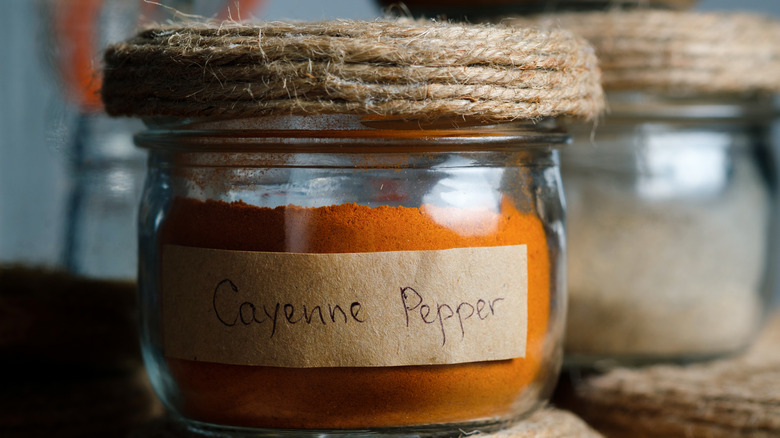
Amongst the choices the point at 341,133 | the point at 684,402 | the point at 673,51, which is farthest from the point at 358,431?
the point at 673,51

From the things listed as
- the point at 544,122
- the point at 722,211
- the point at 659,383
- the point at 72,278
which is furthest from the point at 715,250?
the point at 72,278

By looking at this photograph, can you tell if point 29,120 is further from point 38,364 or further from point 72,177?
point 38,364

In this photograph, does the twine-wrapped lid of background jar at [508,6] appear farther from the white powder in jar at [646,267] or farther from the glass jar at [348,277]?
the glass jar at [348,277]

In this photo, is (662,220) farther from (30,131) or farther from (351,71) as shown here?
(30,131)

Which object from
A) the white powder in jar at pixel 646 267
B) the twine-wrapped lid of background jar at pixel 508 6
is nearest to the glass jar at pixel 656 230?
the white powder in jar at pixel 646 267

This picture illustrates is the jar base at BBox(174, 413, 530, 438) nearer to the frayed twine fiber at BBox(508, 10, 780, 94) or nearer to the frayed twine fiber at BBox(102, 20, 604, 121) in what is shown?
the frayed twine fiber at BBox(102, 20, 604, 121)
